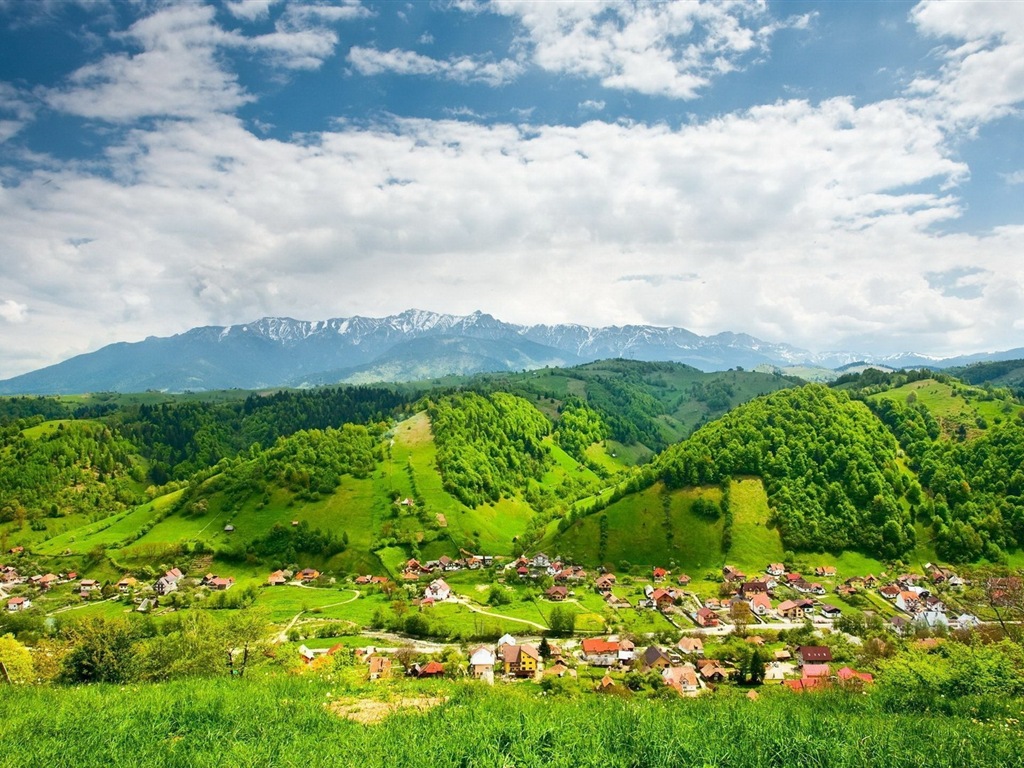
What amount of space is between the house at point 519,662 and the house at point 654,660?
44.3 ft

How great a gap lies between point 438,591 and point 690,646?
167 feet

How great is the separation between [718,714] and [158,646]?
39865 mm

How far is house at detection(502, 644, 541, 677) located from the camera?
64625mm

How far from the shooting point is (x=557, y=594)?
102m

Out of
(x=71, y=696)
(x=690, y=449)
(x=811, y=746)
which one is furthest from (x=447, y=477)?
(x=811, y=746)

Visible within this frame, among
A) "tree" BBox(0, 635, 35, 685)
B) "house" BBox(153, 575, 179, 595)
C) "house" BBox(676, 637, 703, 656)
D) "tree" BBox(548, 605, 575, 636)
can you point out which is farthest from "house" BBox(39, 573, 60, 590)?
"house" BBox(676, 637, 703, 656)

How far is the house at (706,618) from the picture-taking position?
85812mm

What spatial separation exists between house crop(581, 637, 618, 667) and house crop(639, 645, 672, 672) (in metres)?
3.81

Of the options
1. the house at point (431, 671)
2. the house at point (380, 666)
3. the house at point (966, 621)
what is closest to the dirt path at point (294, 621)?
the house at point (380, 666)

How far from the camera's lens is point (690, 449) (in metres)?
144

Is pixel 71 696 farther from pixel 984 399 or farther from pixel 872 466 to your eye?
pixel 984 399

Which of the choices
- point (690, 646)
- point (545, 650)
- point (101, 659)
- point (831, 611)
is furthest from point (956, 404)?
point (101, 659)

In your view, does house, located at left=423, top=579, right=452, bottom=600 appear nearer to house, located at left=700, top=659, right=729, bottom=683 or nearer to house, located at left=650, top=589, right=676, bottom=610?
house, located at left=650, top=589, right=676, bottom=610

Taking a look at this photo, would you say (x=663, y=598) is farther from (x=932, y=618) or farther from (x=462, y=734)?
(x=462, y=734)
